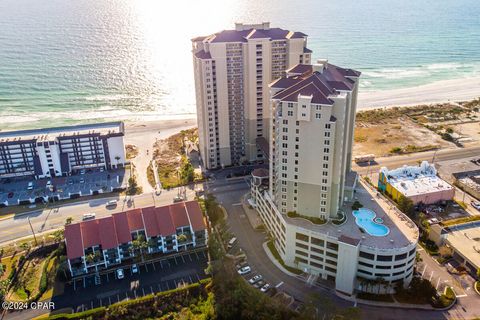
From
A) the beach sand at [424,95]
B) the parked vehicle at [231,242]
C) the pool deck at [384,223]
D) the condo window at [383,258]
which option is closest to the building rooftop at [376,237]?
the pool deck at [384,223]

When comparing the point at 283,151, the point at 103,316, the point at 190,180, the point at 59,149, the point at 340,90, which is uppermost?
the point at 340,90

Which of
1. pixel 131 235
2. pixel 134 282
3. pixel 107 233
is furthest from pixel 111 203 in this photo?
pixel 134 282

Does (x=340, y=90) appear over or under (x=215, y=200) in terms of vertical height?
over

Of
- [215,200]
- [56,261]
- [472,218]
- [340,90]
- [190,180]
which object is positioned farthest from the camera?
[190,180]

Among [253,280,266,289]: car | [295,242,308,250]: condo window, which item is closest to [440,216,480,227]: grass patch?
[295,242,308,250]: condo window

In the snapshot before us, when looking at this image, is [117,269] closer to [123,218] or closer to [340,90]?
[123,218]

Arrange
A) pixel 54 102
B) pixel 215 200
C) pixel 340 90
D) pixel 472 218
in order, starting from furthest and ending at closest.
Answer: pixel 54 102 < pixel 215 200 < pixel 472 218 < pixel 340 90

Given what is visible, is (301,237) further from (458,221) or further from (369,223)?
(458,221)

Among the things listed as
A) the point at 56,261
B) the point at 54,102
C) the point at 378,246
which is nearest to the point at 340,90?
the point at 378,246
